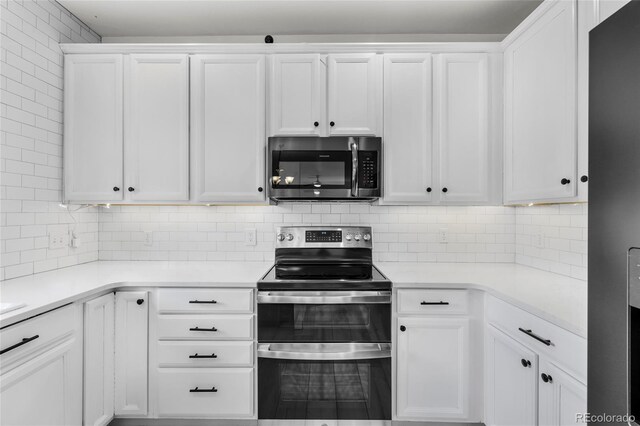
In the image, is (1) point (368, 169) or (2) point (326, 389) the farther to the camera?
(1) point (368, 169)

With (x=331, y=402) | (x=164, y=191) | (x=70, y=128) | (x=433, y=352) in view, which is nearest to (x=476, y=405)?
(x=433, y=352)

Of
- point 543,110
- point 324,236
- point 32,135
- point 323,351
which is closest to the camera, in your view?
point 543,110

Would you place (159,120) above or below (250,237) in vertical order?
above

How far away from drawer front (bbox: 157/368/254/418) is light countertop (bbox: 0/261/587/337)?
49cm

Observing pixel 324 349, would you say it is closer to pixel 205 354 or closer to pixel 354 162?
pixel 205 354

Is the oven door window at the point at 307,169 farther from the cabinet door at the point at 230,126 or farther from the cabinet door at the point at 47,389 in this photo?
the cabinet door at the point at 47,389

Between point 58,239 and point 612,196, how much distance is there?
9.06 ft

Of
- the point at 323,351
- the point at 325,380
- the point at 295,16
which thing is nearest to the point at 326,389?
the point at 325,380

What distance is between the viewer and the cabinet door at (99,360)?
5.76ft

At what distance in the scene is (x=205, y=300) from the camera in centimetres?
195

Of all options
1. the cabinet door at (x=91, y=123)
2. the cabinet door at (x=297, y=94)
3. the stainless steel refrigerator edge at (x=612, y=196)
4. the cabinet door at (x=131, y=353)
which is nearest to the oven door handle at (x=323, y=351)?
the cabinet door at (x=131, y=353)

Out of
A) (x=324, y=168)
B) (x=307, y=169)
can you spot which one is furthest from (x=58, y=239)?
(x=324, y=168)

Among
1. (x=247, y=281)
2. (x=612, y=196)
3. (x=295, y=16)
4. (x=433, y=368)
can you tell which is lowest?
(x=433, y=368)

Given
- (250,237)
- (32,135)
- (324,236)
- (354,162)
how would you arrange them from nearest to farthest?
(32,135)
(354,162)
(324,236)
(250,237)
